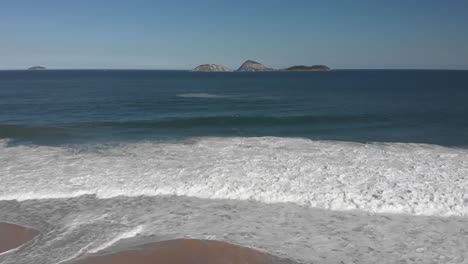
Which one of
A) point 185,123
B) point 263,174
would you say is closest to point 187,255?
point 263,174

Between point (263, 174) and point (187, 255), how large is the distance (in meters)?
6.28

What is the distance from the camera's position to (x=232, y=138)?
21.4 metres

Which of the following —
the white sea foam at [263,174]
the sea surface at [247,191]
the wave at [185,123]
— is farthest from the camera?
the wave at [185,123]

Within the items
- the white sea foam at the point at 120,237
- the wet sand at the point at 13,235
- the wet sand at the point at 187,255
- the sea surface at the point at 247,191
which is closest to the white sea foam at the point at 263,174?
the sea surface at the point at 247,191

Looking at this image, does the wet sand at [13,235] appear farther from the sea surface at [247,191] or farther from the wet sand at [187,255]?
the wet sand at [187,255]

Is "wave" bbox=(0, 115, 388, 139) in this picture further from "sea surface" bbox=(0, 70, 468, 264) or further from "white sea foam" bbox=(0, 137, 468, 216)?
"white sea foam" bbox=(0, 137, 468, 216)

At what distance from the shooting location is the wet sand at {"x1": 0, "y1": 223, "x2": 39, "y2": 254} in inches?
340

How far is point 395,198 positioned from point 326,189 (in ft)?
6.57

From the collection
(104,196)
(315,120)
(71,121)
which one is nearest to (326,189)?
(104,196)

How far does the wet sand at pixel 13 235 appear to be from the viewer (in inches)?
340

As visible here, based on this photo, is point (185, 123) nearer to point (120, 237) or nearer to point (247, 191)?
point (247, 191)

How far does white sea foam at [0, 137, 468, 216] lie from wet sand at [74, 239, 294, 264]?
354 centimetres

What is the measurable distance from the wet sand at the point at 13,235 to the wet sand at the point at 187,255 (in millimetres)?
2220

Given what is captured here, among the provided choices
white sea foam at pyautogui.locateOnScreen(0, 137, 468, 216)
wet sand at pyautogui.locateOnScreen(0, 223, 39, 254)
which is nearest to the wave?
white sea foam at pyautogui.locateOnScreen(0, 137, 468, 216)
